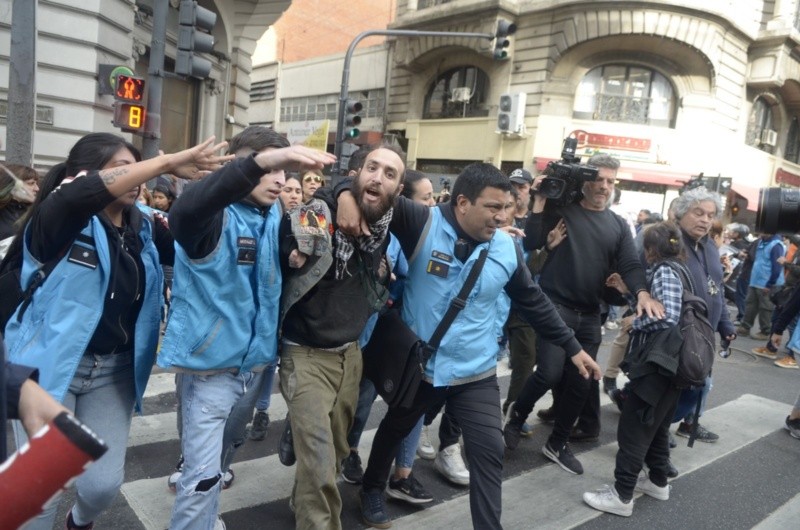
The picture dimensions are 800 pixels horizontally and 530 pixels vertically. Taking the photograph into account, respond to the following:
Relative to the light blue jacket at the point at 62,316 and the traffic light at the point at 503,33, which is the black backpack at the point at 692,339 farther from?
the traffic light at the point at 503,33

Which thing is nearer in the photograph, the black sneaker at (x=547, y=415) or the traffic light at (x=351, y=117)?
the black sneaker at (x=547, y=415)

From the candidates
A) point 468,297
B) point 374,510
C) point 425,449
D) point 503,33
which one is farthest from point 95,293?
point 503,33

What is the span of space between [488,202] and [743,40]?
72.8 ft

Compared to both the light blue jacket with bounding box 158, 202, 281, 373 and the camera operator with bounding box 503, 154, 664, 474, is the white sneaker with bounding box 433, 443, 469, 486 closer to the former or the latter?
the camera operator with bounding box 503, 154, 664, 474

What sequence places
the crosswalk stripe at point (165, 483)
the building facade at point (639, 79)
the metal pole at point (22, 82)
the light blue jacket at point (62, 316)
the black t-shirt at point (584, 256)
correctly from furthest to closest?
the building facade at point (639, 79)
the metal pole at point (22, 82)
the black t-shirt at point (584, 256)
the crosswalk stripe at point (165, 483)
the light blue jacket at point (62, 316)

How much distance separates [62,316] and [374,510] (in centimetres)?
196

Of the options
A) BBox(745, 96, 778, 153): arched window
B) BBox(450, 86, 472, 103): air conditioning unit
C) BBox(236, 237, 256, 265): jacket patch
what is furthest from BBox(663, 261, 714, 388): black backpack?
BBox(745, 96, 778, 153): arched window

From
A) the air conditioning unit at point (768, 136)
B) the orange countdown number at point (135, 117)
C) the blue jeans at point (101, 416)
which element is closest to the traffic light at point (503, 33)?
the orange countdown number at point (135, 117)

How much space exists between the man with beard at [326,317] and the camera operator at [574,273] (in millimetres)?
1766

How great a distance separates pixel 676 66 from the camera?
20.3 metres

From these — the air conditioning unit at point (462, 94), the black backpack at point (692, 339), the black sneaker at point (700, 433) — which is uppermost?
the air conditioning unit at point (462, 94)

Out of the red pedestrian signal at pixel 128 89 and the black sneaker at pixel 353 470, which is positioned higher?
the red pedestrian signal at pixel 128 89

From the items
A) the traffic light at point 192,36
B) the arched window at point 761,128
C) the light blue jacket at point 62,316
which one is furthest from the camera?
the arched window at point 761,128

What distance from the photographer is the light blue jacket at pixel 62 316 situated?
2191 mm
